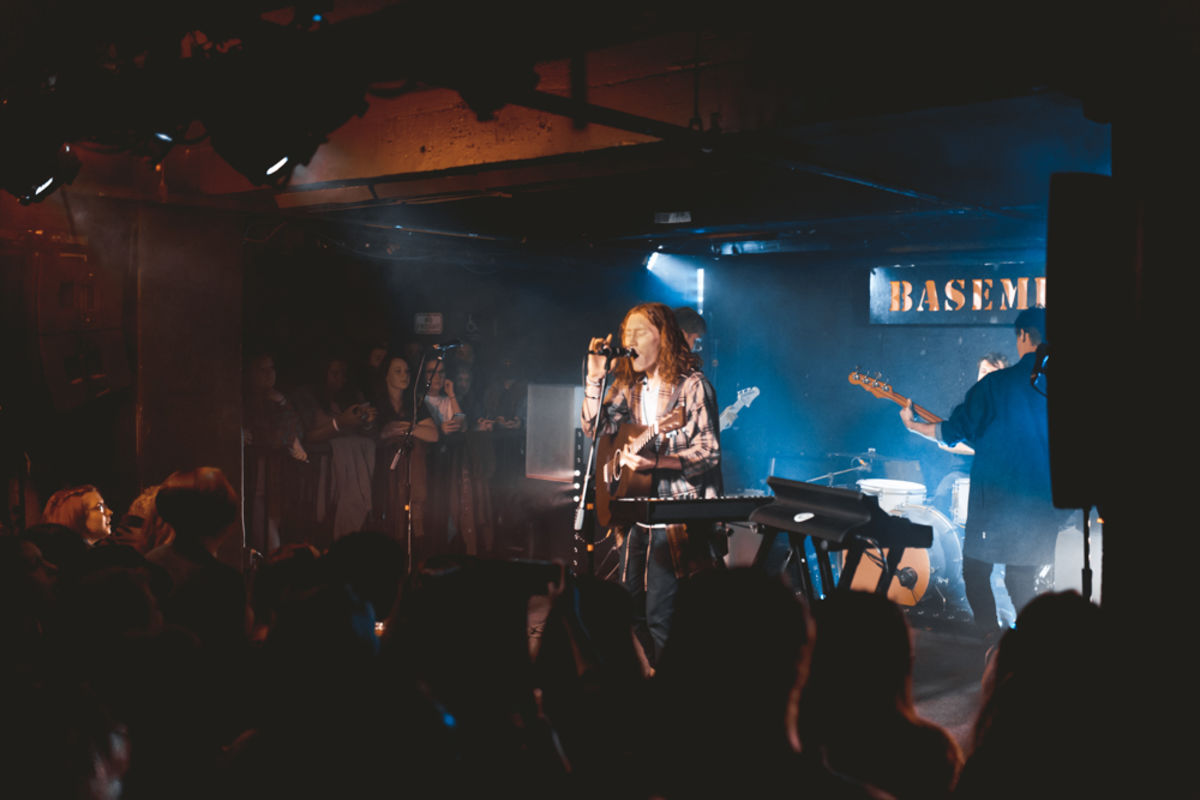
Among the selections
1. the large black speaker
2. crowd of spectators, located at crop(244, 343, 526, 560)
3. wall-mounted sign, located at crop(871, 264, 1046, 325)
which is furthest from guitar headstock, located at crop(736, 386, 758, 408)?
the large black speaker

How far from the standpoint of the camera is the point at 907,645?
1419 mm

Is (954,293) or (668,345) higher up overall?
(954,293)

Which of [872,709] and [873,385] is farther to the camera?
[873,385]

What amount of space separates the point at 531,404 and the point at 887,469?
295 cm

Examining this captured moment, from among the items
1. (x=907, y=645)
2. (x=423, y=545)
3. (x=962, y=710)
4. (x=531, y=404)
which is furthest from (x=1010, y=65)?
(x=423, y=545)

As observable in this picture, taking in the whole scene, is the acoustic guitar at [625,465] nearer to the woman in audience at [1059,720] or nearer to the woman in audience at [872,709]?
the woman in audience at [872,709]

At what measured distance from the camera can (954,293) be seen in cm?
748

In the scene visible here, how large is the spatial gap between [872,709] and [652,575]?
110 inches

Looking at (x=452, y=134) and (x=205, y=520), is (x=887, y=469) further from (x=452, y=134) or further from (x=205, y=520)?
(x=205, y=520)

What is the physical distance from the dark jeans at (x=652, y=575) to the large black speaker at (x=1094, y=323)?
7.25 ft

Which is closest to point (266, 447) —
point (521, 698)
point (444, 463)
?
point (444, 463)

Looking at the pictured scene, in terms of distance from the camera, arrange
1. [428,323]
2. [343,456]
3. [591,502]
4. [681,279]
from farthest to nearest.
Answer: [681,279] < [428,323] < [343,456] < [591,502]

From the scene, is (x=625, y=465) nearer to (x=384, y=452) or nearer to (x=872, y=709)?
(x=872, y=709)

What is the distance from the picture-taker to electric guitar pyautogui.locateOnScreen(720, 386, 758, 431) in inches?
351
